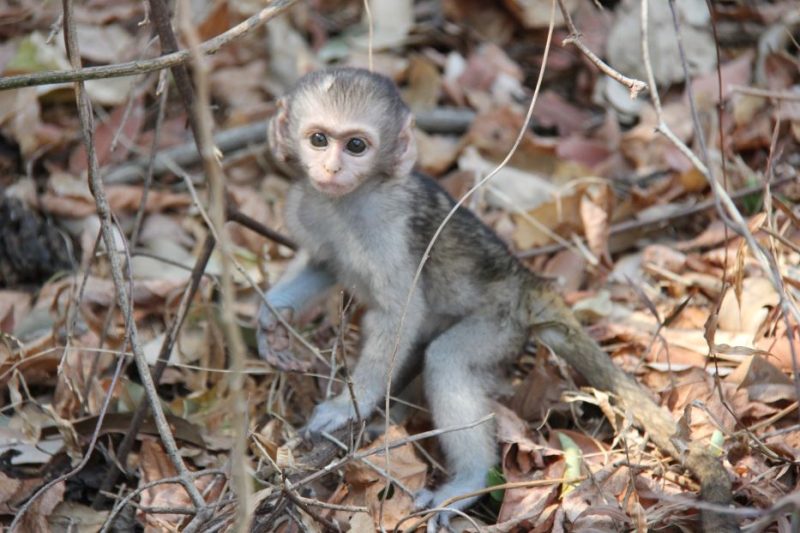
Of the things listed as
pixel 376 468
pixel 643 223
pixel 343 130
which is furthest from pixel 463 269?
pixel 643 223

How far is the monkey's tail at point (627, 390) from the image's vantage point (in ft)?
13.8

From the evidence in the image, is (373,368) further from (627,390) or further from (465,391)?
(627,390)

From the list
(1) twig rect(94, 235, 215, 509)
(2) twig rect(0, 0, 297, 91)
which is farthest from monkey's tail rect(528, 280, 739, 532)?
(2) twig rect(0, 0, 297, 91)

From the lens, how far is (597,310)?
235 inches

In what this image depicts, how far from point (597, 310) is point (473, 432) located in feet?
4.86

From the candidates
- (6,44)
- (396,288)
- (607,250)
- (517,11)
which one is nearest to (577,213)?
(607,250)

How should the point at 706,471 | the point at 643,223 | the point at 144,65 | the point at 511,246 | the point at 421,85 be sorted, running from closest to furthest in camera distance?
the point at 144,65, the point at 706,471, the point at 643,223, the point at 511,246, the point at 421,85

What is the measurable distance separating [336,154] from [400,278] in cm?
76

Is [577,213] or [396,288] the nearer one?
[396,288]

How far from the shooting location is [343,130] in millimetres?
5008

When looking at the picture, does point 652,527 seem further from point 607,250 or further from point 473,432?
point 607,250

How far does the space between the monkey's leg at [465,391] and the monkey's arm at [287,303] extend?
2.51ft

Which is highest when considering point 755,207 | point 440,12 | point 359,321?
point 440,12

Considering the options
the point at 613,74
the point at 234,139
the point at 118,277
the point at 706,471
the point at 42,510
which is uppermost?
the point at 613,74
